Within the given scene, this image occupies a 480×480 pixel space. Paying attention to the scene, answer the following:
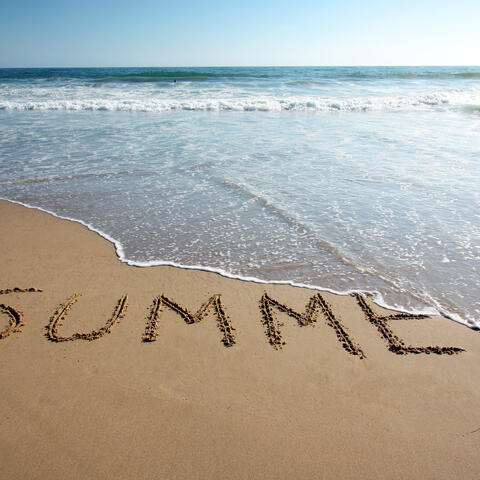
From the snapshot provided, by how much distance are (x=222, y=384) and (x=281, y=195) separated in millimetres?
4035

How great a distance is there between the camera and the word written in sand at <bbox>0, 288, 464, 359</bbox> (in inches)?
119

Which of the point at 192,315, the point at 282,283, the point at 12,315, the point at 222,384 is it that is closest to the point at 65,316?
the point at 12,315

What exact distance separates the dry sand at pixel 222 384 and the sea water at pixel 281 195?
0.58 metres

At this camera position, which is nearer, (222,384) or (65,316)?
(222,384)

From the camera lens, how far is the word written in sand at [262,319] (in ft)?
9.95

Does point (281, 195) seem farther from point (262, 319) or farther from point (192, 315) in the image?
point (192, 315)

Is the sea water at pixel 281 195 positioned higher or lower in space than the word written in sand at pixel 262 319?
higher

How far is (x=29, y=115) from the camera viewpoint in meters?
14.9

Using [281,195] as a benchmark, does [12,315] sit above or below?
below

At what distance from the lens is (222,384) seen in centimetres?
264

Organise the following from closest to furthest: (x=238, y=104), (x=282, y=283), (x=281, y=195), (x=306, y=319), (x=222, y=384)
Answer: (x=222, y=384) < (x=306, y=319) < (x=282, y=283) < (x=281, y=195) < (x=238, y=104)

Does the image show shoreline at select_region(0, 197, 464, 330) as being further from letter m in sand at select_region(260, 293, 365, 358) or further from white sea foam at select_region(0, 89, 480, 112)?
white sea foam at select_region(0, 89, 480, 112)

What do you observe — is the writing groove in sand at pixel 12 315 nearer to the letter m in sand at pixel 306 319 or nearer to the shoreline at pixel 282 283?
the shoreline at pixel 282 283

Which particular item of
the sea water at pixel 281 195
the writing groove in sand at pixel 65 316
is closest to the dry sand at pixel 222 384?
the writing groove in sand at pixel 65 316
